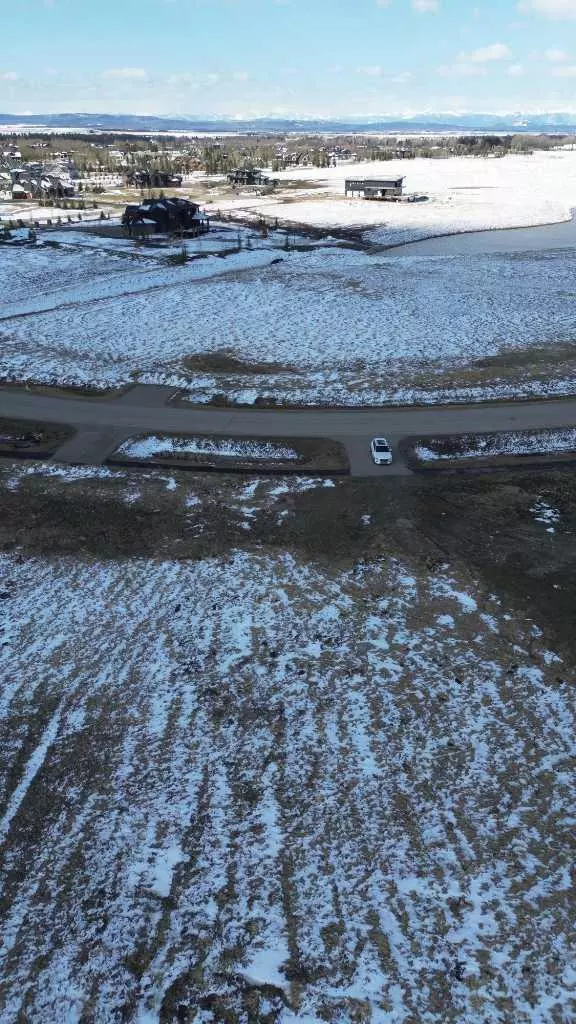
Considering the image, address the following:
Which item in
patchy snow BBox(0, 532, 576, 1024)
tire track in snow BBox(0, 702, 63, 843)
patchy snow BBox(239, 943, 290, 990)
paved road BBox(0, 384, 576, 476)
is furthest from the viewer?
paved road BBox(0, 384, 576, 476)

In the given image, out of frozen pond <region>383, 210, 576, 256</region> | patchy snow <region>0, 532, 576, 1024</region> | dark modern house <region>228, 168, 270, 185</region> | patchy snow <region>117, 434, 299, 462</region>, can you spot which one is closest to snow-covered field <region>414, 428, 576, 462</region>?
patchy snow <region>117, 434, 299, 462</region>

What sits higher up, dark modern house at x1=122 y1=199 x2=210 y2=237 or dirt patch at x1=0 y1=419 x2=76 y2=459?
dark modern house at x1=122 y1=199 x2=210 y2=237

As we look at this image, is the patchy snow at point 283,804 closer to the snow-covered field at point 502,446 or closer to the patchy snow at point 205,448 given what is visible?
the patchy snow at point 205,448

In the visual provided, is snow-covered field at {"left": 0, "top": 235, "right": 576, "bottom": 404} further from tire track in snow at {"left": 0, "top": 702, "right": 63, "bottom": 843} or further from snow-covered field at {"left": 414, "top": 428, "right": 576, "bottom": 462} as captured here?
tire track in snow at {"left": 0, "top": 702, "right": 63, "bottom": 843}

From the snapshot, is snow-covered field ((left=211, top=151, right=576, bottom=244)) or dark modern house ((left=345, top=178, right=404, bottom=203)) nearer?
snow-covered field ((left=211, top=151, right=576, bottom=244))

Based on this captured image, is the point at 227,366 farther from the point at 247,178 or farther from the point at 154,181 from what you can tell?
the point at 247,178

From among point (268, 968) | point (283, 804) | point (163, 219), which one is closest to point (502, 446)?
point (283, 804)

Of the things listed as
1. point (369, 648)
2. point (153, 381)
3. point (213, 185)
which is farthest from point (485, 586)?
point (213, 185)
